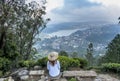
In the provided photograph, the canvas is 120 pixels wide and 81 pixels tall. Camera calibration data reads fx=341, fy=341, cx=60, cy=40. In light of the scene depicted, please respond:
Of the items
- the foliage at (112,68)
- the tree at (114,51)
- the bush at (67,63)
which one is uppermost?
the bush at (67,63)

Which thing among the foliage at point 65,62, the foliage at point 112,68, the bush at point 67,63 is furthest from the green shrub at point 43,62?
the foliage at point 112,68

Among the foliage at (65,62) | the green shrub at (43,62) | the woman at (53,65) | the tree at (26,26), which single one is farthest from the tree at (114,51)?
the woman at (53,65)

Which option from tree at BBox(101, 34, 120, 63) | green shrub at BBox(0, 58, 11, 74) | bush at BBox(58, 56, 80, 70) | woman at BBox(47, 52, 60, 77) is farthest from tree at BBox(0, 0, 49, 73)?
tree at BBox(101, 34, 120, 63)

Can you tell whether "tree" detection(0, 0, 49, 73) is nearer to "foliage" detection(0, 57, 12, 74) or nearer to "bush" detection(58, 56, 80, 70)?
"foliage" detection(0, 57, 12, 74)

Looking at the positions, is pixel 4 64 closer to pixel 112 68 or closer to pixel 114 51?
pixel 112 68

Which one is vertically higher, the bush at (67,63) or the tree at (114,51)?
the bush at (67,63)

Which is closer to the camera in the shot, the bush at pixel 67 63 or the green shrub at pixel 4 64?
the bush at pixel 67 63

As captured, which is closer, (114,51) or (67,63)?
(67,63)

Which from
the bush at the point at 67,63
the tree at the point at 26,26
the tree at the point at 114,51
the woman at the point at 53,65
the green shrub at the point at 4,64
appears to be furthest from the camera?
the tree at the point at 114,51

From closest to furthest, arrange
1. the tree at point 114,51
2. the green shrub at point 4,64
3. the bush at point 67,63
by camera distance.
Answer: the bush at point 67,63 → the green shrub at point 4,64 → the tree at point 114,51

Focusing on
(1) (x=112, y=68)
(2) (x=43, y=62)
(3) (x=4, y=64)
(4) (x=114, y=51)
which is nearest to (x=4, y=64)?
(3) (x=4, y=64)

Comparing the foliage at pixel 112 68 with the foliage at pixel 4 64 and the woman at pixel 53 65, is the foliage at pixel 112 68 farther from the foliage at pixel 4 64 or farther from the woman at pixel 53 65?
the foliage at pixel 4 64

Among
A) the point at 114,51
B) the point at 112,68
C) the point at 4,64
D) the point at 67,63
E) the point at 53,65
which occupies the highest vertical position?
the point at 53,65

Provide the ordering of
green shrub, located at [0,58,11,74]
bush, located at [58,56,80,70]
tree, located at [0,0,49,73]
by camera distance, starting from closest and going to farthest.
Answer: bush, located at [58,56,80,70], green shrub, located at [0,58,11,74], tree, located at [0,0,49,73]
